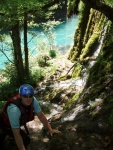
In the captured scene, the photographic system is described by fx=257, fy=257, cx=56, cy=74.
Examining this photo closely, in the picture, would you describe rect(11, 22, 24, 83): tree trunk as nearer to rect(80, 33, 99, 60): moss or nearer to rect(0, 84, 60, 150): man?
rect(80, 33, 99, 60): moss

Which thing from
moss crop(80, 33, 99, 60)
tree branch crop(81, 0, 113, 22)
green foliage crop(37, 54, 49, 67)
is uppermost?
tree branch crop(81, 0, 113, 22)

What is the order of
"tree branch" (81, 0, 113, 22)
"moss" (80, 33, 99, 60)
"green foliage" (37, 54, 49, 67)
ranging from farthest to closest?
1. "green foliage" (37, 54, 49, 67)
2. "moss" (80, 33, 99, 60)
3. "tree branch" (81, 0, 113, 22)

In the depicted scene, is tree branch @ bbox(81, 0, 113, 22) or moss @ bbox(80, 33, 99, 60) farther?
moss @ bbox(80, 33, 99, 60)

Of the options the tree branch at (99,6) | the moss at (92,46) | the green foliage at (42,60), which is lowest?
the green foliage at (42,60)

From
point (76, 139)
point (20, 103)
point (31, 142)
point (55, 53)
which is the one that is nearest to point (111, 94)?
point (76, 139)

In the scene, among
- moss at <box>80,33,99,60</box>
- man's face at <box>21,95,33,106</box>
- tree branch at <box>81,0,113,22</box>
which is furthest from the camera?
moss at <box>80,33,99,60</box>

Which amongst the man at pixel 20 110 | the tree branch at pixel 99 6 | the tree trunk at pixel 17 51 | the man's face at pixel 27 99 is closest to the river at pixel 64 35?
the tree trunk at pixel 17 51

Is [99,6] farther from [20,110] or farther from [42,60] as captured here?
[42,60]

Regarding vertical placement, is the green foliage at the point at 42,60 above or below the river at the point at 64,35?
below

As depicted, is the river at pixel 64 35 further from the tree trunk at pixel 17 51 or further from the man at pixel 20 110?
the man at pixel 20 110

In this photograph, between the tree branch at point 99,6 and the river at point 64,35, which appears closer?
the tree branch at point 99,6

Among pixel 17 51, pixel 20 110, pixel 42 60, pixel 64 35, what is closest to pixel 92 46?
pixel 17 51

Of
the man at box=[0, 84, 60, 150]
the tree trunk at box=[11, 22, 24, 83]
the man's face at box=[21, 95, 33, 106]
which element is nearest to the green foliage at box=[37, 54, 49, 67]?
the tree trunk at box=[11, 22, 24, 83]

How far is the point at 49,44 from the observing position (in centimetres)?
2558
